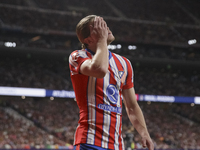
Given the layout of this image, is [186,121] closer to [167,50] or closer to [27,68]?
[167,50]

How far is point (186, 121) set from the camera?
24.7 meters

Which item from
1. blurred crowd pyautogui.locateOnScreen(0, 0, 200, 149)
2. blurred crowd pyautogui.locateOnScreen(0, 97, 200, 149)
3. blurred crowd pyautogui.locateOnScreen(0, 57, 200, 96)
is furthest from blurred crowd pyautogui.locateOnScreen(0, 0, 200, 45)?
blurred crowd pyautogui.locateOnScreen(0, 97, 200, 149)

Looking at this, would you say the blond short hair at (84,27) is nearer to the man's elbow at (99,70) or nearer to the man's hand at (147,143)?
the man's elbow at (99,70)

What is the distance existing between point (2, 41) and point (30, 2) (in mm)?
6100

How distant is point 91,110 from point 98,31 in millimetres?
503

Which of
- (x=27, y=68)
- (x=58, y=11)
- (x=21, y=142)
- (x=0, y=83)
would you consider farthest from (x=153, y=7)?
(x=21, y=142)

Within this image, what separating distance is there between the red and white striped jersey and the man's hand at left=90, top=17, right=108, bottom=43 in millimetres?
153

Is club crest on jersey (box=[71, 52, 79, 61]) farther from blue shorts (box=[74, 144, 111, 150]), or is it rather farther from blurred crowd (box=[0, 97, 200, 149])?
blurred crowd (box=[0, 97, 200, 149])

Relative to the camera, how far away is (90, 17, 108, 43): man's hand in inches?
72.2

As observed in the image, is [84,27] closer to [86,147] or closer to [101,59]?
[101,59]

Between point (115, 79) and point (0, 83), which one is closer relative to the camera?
point (115, 79)

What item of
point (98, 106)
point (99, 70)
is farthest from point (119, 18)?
point (99, 70)

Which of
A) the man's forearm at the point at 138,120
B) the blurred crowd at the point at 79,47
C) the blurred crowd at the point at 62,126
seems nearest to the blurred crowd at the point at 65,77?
the blurred crowd at the point at 79,47

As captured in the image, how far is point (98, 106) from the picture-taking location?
189 centimetres
